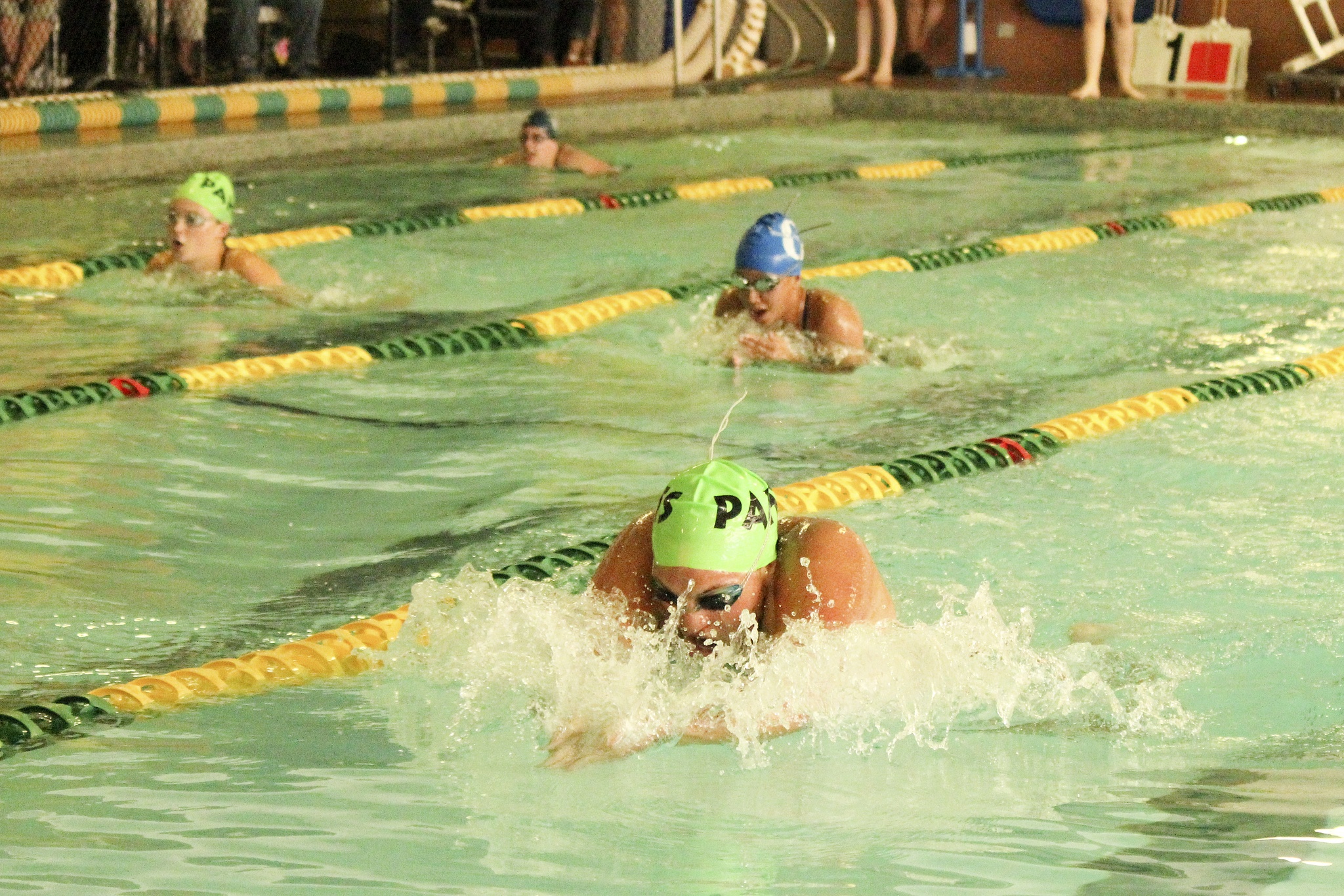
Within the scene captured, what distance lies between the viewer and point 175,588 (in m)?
4.07

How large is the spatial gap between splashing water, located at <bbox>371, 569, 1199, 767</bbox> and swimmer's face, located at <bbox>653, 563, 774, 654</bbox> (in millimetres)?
35

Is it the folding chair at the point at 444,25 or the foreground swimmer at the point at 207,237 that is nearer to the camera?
the foreground swimmer at the point at 207,237

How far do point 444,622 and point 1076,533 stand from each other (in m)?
1.71

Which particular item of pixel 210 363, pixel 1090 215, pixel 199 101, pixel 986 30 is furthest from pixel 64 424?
pixel 986 30

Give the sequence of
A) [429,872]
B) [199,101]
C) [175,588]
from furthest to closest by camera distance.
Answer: [199,101] → [175,588] → [429,872]

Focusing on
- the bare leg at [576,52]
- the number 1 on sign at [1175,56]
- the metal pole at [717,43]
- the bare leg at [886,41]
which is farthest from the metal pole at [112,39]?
the number 1 on sign at [1175,56]

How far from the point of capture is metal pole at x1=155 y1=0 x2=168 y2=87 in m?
11.5

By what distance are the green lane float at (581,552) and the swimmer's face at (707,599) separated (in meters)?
0.69

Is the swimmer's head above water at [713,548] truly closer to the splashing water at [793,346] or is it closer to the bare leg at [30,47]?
the splashing water at [793,346]

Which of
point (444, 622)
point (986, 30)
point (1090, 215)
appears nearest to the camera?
point (444, 622)

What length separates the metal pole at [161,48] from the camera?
11.5 meters

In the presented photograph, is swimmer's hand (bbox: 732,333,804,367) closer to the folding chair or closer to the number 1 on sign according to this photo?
the folding chair

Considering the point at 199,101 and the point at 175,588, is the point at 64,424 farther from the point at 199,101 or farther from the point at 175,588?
the point at 199,101

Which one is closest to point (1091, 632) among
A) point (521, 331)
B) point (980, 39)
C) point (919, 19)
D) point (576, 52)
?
point (521, 331)
